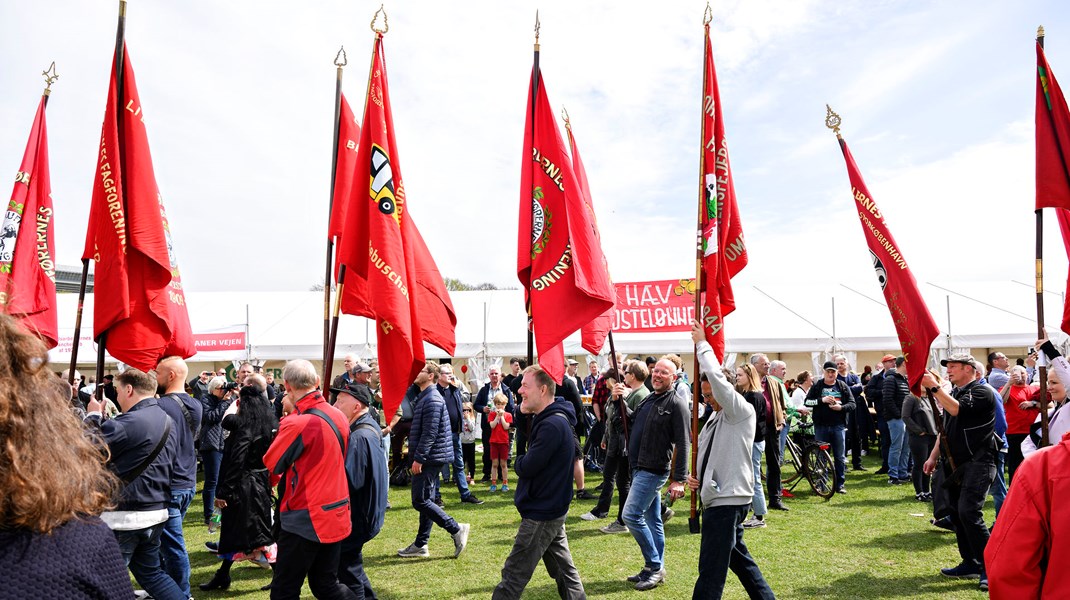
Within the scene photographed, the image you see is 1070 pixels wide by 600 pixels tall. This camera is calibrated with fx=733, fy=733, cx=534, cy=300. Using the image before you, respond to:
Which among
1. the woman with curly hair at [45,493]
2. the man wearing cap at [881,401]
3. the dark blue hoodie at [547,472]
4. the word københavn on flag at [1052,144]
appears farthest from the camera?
the man wearing cap at [881,401]

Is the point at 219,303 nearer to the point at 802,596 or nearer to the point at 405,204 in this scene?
the point at 405,204

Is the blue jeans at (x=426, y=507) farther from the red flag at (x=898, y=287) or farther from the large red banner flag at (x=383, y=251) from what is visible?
the red flag at (x=898, y=287)

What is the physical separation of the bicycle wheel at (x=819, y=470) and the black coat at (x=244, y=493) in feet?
25.1

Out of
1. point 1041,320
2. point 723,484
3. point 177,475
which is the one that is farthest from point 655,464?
point 177,475

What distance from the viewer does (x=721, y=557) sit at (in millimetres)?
4625

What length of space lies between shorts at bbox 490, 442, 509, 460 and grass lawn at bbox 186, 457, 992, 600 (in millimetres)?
1919

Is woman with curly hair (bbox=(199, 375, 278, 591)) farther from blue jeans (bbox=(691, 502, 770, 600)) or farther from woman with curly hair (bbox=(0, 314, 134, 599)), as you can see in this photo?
woman with curly hair (bbox=(0, 314, 134, 599))

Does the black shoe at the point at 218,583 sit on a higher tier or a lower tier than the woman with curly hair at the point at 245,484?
lower

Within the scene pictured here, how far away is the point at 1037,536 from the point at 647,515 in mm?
4748

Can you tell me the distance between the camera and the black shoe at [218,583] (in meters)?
6.55

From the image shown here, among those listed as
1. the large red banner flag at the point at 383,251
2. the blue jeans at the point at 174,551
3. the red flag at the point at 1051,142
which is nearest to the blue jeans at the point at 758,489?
the red flag at the point at 1051,142

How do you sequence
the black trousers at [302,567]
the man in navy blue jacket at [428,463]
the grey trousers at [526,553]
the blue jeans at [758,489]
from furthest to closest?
1. the blue jeans at [758,489]
2. the man in navy blue jacket at [428,463]
3. the grey trousers at [526,553]
4. the black trousers at [302,567]

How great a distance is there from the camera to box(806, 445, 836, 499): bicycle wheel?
10.8 meters

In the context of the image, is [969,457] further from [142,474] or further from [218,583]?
[218,583]
